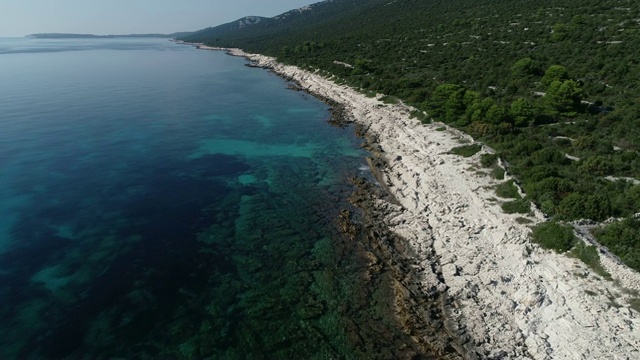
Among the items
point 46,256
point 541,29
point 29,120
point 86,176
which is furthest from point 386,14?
point 46,256

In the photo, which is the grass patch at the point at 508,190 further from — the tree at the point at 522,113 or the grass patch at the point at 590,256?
the tree at the point at 522,113

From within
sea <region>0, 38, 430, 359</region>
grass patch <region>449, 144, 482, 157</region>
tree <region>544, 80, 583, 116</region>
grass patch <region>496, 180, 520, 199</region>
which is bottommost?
sea <region>0, 38, 430, 359</region>

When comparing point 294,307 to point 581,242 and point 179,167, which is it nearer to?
point 581,242

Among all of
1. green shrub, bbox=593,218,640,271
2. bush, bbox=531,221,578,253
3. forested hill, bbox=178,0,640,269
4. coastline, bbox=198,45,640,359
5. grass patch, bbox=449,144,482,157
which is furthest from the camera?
grass patch, bbox=449,144,482,157

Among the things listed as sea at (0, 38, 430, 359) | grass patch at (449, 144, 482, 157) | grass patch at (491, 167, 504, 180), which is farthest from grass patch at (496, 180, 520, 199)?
sea at (0, 38, 430, 359)

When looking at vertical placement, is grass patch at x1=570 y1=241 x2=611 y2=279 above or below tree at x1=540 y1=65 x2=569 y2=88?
below

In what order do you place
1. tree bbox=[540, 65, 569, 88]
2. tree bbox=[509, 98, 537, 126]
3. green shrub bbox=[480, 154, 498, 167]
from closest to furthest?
green shrub bbox=[480, 154, 498, 167] < tree bbox=[509, 98, 537, 126] < tree bbox=[540, 65, 569, 88]

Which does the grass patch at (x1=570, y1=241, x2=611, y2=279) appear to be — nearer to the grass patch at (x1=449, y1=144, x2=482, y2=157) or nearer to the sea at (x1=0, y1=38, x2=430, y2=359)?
the sea at (x1=0, y1=38, x2=430, y2=359)
